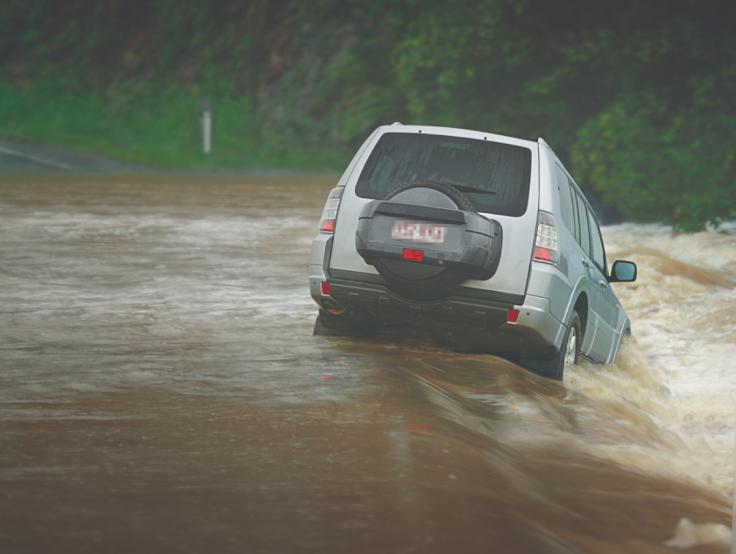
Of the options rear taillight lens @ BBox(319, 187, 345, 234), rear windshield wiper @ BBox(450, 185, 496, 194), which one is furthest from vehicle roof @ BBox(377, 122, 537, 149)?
rear taillight lens @ BBox(319, 187, 345, 234)

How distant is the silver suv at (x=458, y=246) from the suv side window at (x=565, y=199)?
0.02m

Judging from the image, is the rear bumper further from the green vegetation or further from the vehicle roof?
the green vegetation

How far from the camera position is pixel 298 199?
29.6m

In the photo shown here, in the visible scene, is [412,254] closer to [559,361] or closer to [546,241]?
[546,241]

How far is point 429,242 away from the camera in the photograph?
9.52 metres

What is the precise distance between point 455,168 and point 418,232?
812 millimetres

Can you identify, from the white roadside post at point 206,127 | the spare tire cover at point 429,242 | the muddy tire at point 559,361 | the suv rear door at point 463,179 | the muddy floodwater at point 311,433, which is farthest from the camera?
the white roadside post at point 206,127

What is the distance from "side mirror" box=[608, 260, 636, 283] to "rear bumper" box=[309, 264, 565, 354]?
166cm

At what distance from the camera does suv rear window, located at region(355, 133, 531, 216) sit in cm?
987

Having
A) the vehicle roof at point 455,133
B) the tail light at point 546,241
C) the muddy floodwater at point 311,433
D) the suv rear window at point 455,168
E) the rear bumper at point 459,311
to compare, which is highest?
the vehicle roof at point 455,133

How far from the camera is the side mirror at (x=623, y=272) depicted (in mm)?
11523

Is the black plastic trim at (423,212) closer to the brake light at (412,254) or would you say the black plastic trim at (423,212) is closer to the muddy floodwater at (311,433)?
the brake light at (412,254)

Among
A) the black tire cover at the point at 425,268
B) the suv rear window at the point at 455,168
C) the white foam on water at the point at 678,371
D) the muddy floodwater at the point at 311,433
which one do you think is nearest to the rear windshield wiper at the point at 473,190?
the suv rear window at the point at 455,168

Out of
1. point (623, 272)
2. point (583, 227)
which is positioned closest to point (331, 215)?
point (583, 227)
